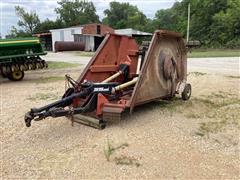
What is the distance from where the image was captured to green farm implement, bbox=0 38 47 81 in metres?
11.3

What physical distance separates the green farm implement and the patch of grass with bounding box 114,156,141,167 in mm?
7859

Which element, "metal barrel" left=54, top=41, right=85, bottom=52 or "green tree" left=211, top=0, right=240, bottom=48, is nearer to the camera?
"metal barrel" left=54, top=41, right=85, bottom=52

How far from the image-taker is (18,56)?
11.4m

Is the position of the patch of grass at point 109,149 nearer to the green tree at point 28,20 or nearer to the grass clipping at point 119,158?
the grass clipping at point 119,158

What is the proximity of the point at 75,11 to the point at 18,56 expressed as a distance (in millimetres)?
74388

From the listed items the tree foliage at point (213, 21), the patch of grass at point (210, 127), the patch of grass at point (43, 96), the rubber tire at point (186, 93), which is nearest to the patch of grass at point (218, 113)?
the patch of grass at point (210, 127)

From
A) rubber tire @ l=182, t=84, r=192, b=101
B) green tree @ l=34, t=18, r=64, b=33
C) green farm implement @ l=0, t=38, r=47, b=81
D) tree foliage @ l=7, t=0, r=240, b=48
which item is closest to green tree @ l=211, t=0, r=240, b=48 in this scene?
tree foliage @ l=7, t=0, r=240, b=48

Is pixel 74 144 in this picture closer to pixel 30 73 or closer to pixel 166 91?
pixel 166 91

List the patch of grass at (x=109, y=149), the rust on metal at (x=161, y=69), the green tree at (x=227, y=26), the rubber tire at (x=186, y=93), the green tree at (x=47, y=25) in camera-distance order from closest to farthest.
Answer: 1. the patch of grass at (x=109, y=149)
2. the rust on metal at (x=161, y=69)
3. the rubber tire at (x=186, y=93)
4. the green tree at (x=227, y=26)
5. the green tree at (x=47, y=25)

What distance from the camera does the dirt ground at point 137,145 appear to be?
3.95m

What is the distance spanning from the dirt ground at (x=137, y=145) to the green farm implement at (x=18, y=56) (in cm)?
477

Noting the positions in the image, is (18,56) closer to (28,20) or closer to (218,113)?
(218,113)

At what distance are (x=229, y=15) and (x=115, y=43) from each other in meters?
46.0

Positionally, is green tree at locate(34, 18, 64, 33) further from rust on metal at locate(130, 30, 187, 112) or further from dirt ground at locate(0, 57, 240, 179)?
dirt ground at locate(0, 57, 240, 179)
